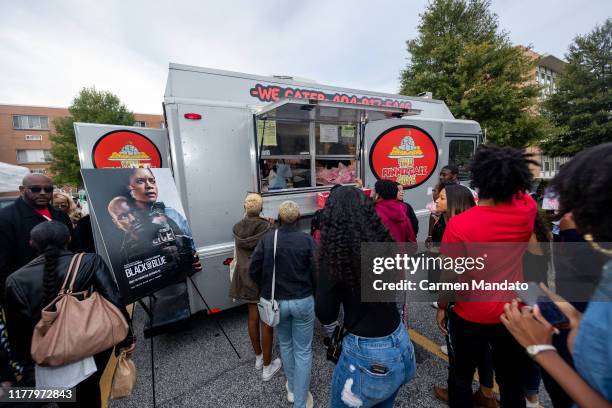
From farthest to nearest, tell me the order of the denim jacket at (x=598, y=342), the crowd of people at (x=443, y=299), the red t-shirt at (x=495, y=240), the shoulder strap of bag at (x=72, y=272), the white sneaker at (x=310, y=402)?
the white sneaker at (x=310, y=402), the shoulder strap of bag at (x=72, y=272), the red t-shirt at (x=495, y=240), the crowd of people at (x=443, y=299), the denim jacket at (x=598, y=342)

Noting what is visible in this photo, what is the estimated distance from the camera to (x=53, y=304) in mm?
1626

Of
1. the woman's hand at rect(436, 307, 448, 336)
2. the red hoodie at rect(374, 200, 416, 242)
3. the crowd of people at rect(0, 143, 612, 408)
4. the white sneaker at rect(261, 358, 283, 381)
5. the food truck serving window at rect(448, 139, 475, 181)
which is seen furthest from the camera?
the food truck serving window at rect(448, 139, 475, 181)

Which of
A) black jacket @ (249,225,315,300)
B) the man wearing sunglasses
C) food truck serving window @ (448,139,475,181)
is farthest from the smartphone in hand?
food truck serving window @ (448,139,475,181)

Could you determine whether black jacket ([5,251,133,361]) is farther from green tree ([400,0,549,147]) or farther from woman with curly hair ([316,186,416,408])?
green tree ([400,0,549,147])

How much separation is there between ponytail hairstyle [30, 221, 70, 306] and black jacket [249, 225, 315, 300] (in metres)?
1.39

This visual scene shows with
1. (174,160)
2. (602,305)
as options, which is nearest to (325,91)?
(174,160)

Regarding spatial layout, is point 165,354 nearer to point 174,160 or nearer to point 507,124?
point 174,160

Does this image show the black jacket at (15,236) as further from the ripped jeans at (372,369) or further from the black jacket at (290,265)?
the ripped jeans at (372,369)

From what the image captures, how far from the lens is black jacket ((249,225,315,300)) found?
2.07 meters

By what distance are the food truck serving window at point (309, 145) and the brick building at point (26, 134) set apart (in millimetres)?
31550

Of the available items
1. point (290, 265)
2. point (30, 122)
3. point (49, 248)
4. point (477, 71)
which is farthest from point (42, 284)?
point (30, 122)

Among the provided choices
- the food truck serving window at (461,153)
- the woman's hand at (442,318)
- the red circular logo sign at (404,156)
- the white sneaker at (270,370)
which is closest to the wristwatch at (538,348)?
the woman's hand at (442,318)

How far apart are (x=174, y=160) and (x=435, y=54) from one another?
13.7 m

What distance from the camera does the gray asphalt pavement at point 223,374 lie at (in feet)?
7.67
